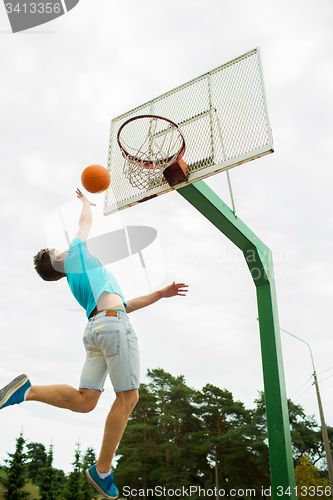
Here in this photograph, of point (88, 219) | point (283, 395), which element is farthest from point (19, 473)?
point (88, 219)

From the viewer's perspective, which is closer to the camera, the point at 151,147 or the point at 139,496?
the point at 151,147

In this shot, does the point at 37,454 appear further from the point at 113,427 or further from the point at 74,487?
the point at 113,427

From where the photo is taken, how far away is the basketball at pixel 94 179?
3.79m

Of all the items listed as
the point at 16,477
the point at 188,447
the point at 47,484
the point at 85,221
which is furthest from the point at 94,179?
the point at 47,484

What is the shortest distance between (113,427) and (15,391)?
0.72 metres

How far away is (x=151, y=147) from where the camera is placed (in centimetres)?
490

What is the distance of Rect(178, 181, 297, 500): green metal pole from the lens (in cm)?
493

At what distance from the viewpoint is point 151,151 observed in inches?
192

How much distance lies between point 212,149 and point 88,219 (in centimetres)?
197

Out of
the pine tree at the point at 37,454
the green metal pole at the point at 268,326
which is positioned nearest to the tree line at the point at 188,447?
the pine tree at the point at 37,454

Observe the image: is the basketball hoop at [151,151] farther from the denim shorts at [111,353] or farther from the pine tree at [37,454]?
the pine tree at [37,454]

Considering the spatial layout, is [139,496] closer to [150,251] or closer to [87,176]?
[150,251]

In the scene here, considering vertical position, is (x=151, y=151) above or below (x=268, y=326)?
above

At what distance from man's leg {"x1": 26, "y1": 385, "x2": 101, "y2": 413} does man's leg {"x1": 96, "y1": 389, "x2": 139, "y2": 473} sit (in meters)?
0.21
